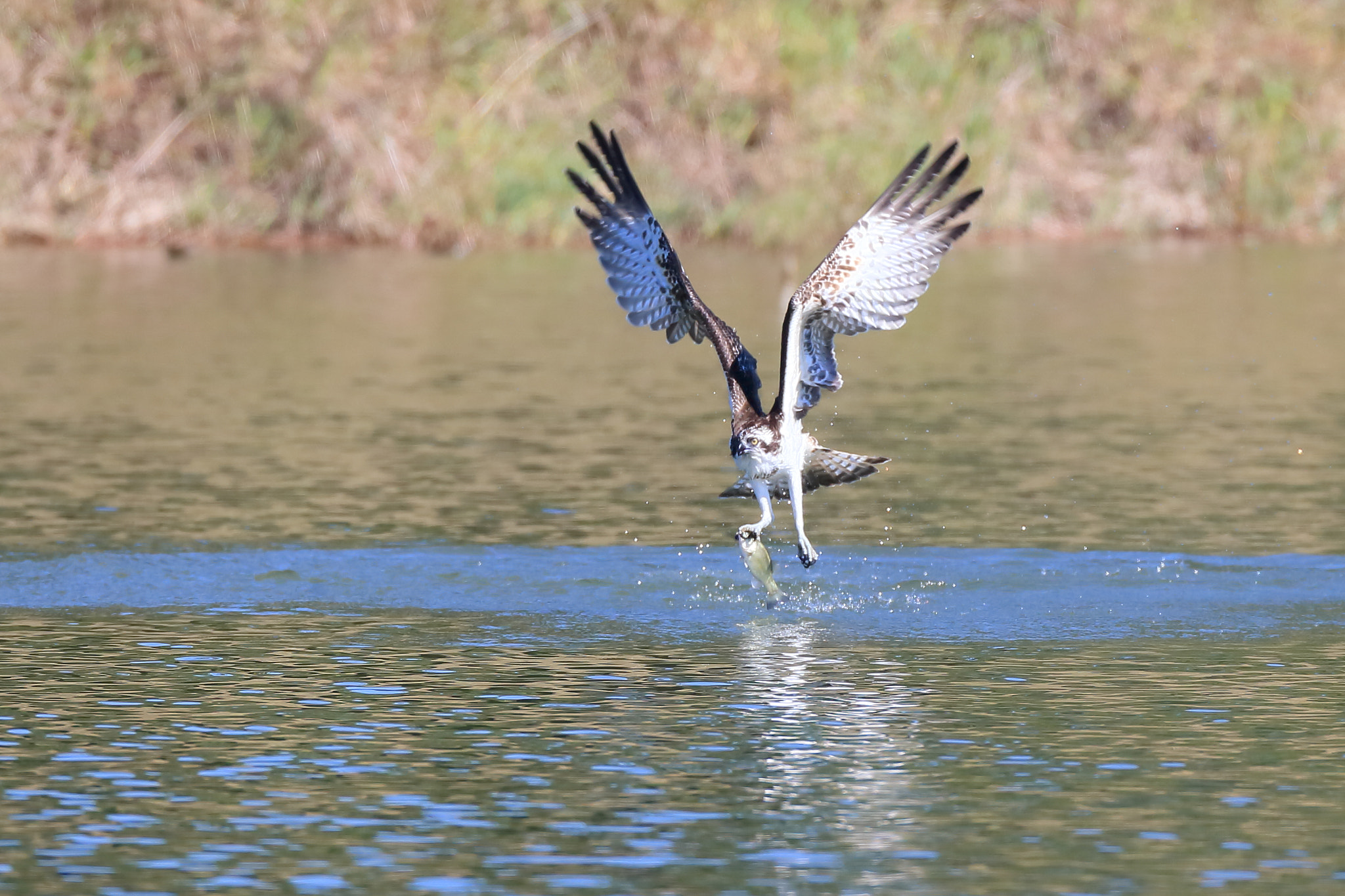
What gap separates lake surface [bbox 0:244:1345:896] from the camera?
27.9 ft

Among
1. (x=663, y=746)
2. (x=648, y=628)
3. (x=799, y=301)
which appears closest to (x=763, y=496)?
(x=799, y=301)

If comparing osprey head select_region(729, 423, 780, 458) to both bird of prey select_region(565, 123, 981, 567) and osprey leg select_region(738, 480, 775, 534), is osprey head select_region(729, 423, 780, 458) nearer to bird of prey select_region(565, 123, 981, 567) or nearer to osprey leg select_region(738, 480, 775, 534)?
bird of prey select_region(565, 123, 981, 567)

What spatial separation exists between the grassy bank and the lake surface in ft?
48.8

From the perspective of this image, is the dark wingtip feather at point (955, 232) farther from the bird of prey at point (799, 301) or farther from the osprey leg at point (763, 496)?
the osprey leg at point (763, 496)

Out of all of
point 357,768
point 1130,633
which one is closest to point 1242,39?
point 1130,633

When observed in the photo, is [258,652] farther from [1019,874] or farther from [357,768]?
[1019,874]

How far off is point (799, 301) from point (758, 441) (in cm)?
82

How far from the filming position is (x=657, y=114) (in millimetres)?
44500

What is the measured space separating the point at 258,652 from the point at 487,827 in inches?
142

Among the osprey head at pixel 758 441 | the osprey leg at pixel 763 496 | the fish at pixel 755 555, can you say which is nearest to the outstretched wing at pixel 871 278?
the osprey head at pixel 758 441

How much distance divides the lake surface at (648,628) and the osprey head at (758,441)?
2.64 feet

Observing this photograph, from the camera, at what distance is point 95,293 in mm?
32688

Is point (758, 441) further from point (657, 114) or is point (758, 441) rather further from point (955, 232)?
point (657, 114)

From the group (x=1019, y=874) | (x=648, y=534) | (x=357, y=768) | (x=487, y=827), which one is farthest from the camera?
(x=648, y=534)
